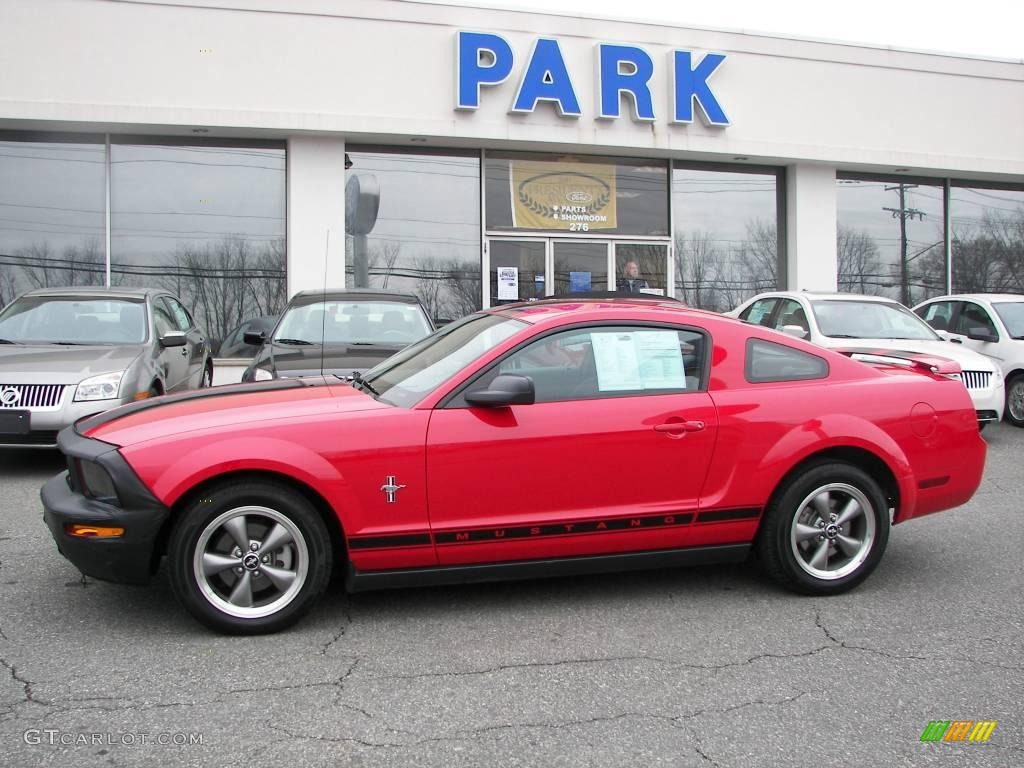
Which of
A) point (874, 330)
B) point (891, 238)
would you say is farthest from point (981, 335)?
point (891, 238)

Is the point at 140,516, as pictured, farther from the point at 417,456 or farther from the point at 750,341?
the point at 750,341

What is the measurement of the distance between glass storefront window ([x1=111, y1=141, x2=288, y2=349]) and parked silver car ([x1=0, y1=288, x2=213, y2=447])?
10.6ft

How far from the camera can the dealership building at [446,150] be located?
480 inches

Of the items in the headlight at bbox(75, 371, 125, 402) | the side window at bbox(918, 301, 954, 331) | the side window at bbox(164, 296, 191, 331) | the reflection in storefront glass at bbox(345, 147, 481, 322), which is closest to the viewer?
the headlight at bbox(75, 371, 125, 402)

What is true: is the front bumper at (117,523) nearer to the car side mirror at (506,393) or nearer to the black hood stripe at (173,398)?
the black hood stripe at (173,398)

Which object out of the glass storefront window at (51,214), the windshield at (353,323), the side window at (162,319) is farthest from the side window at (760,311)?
the glass storefront window at (51,214)

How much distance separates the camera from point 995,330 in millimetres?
10594

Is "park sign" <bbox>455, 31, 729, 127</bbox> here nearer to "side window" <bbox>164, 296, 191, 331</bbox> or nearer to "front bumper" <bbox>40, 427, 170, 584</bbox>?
"side window" <bbox>164, 296, 191, 331</bbox>

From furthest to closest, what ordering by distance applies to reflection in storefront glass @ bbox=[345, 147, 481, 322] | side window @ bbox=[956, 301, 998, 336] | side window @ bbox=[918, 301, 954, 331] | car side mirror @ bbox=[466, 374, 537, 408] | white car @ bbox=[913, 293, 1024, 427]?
reflection in storefront glass @ bbox=[345, 147, 481, 322], side window @ bbox=[918, 301, 954, 331], side window @ bbox=[956, 301, 998, 336], white car @ bbox=[913, 293, 1024, 427], car side mirror @ bbox=[466, 374, 537, 408]

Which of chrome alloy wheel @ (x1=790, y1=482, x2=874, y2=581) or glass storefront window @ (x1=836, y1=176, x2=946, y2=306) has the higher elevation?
glass storefront window @ (x1=836, y1=176, x2=946, y2=306)

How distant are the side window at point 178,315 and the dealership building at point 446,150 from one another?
1.83 metres

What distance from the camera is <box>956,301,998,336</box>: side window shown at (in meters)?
10.8

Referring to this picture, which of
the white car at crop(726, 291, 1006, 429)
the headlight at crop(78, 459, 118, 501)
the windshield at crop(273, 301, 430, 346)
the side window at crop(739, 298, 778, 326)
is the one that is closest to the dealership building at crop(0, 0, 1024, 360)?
the windshield at crop(273, 301, 430, 346)

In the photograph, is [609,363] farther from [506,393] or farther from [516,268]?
[516,268]
